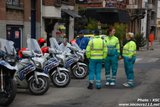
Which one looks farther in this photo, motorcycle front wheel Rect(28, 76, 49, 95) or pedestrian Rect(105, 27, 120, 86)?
pedestrian Rect(105, 27, 120, 86)

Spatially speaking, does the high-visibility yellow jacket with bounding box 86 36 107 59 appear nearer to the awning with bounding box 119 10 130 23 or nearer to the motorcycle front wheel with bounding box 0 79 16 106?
the motorcycle front wheel with bounding box 0 79 16 106

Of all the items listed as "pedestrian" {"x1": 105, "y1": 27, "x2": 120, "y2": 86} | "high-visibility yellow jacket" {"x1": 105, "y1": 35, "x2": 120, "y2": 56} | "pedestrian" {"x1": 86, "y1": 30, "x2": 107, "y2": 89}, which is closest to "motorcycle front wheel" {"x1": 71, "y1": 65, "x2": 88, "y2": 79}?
"pedestrian" {"x1": 105, "y1": 27, "x2": 120, "y2": 86}

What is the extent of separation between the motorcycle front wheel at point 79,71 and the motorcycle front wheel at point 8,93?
517cm

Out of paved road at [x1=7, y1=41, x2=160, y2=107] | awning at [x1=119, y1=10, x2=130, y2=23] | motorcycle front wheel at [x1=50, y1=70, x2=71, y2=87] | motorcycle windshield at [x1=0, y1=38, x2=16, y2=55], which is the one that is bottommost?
paved road at [x1=7, y1=41, x2=160, y2=107]

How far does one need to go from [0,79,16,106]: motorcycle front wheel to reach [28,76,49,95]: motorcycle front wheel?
1.53 meters

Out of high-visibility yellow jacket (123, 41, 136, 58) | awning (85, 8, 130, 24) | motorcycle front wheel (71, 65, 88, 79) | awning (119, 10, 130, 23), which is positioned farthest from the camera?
awning (119, 10, 130, 23)

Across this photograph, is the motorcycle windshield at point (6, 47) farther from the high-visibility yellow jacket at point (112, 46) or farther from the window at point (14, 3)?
the window at point (14, 3)

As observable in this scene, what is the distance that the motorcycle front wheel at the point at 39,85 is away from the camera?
37.2 feet

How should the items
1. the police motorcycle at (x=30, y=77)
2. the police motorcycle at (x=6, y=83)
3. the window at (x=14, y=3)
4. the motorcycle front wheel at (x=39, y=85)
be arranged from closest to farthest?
the police motorcycle at (x=6, y=83) < the police motorcycle at (x=30, y=77) < the motorcycle front wheel at (x=39, y=85) < the window at (x=14, y=3)

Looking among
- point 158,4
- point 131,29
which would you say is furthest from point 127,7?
point 158,4

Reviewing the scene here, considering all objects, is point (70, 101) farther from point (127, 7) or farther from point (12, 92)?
point (127, 7)

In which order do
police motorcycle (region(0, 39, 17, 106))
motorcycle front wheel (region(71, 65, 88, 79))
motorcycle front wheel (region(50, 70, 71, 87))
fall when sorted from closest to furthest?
police motorcycle (region(0, 39, 17, 106))
motorcycle front wheel (region(50, 70, 71, 87))
motorcycle front wheel (region(71, 65, 88, 79))

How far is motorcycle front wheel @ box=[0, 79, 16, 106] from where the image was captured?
9.78 meters

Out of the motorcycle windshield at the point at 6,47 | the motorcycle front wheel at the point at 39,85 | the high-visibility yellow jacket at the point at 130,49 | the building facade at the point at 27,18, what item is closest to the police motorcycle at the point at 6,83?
the motorcycle windshield at the point at 6,47
